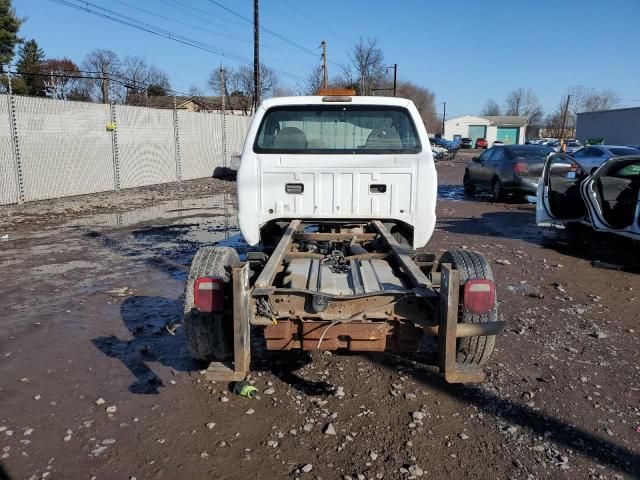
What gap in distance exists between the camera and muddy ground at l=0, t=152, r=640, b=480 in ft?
10.00

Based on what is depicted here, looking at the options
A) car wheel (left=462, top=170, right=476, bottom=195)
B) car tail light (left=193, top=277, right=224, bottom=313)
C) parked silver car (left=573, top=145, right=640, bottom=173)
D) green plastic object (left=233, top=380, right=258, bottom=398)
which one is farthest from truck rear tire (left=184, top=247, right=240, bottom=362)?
parked silver car (left=573, top=145, right=640, bottom=173)

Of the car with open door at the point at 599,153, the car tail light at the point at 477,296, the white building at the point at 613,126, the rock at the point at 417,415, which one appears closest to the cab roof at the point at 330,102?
the car tail light at the point at 477,296

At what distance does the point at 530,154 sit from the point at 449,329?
13764 millimetres

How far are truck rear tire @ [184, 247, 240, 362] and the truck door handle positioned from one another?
1571 millimetres

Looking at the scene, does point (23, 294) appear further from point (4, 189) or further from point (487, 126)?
point (487, 126)

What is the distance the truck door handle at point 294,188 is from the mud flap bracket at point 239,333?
2122mm

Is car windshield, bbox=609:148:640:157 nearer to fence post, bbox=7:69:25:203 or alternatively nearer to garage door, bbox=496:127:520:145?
fence post, bbox=7:69:25:203

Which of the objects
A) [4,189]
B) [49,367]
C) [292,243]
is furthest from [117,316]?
[4,189]

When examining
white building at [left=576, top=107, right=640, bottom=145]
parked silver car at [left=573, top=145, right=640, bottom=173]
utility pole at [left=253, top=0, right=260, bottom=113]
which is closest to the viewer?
parked silver car at [left=573, top=145, right=640, bottom=173]

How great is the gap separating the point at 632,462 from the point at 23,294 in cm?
621

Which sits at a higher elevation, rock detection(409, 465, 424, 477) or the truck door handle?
the truck door handle

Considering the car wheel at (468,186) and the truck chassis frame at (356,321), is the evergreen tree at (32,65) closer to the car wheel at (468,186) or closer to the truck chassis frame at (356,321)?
the car wheel at (468,186)

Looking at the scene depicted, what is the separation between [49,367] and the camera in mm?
4316

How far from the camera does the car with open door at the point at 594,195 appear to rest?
809 centimetres
